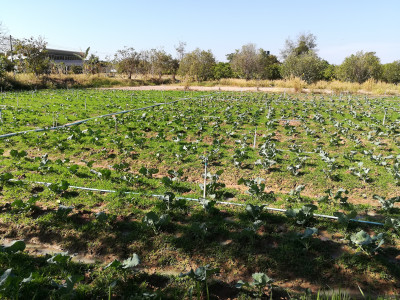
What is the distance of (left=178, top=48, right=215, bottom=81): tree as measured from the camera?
43344 millimetres

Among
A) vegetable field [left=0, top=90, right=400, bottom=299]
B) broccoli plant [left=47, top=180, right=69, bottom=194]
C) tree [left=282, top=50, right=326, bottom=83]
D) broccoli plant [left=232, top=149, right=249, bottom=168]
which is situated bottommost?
vegetable field [left=0, top=90, right=400, bottom=299]

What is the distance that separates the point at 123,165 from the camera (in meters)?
6.32

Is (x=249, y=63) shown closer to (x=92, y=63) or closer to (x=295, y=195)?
(x=92, y=63)

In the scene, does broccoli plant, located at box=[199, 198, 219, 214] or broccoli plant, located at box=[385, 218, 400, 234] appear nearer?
→ broccoli plant, located at box=[385, 218, 400, 234]

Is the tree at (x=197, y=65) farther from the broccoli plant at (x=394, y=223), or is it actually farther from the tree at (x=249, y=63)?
the broccoli plant at (x=394, y=223)

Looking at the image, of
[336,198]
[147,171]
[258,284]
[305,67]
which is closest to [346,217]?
[336,198]

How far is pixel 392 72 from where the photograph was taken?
40.2 metres

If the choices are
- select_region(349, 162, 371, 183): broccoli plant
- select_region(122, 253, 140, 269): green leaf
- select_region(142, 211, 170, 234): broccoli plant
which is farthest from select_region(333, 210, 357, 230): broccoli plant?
select_region(122, 253, 140, 269): green leaf

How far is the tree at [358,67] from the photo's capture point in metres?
35.1

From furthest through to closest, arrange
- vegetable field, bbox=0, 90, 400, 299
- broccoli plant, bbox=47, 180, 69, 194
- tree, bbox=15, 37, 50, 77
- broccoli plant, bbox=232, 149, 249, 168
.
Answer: tree, bbox=15, 37, 50, 77 < broccoli plant, bbox=232, 149, 249, 168 < broccoli plant, bbox=47, 180, 69, 194 < vegetable field, bbox=0, 90, 400, 299

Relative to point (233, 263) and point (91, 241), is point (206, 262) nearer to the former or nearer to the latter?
point (233, 263)

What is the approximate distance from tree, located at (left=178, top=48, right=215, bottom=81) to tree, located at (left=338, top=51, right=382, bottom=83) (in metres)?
19.4

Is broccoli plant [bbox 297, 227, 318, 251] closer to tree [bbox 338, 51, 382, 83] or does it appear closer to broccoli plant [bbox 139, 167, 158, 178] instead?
broccoli plant [bbox 139, 167, 158, 178]

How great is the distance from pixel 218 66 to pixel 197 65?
7808 mm
